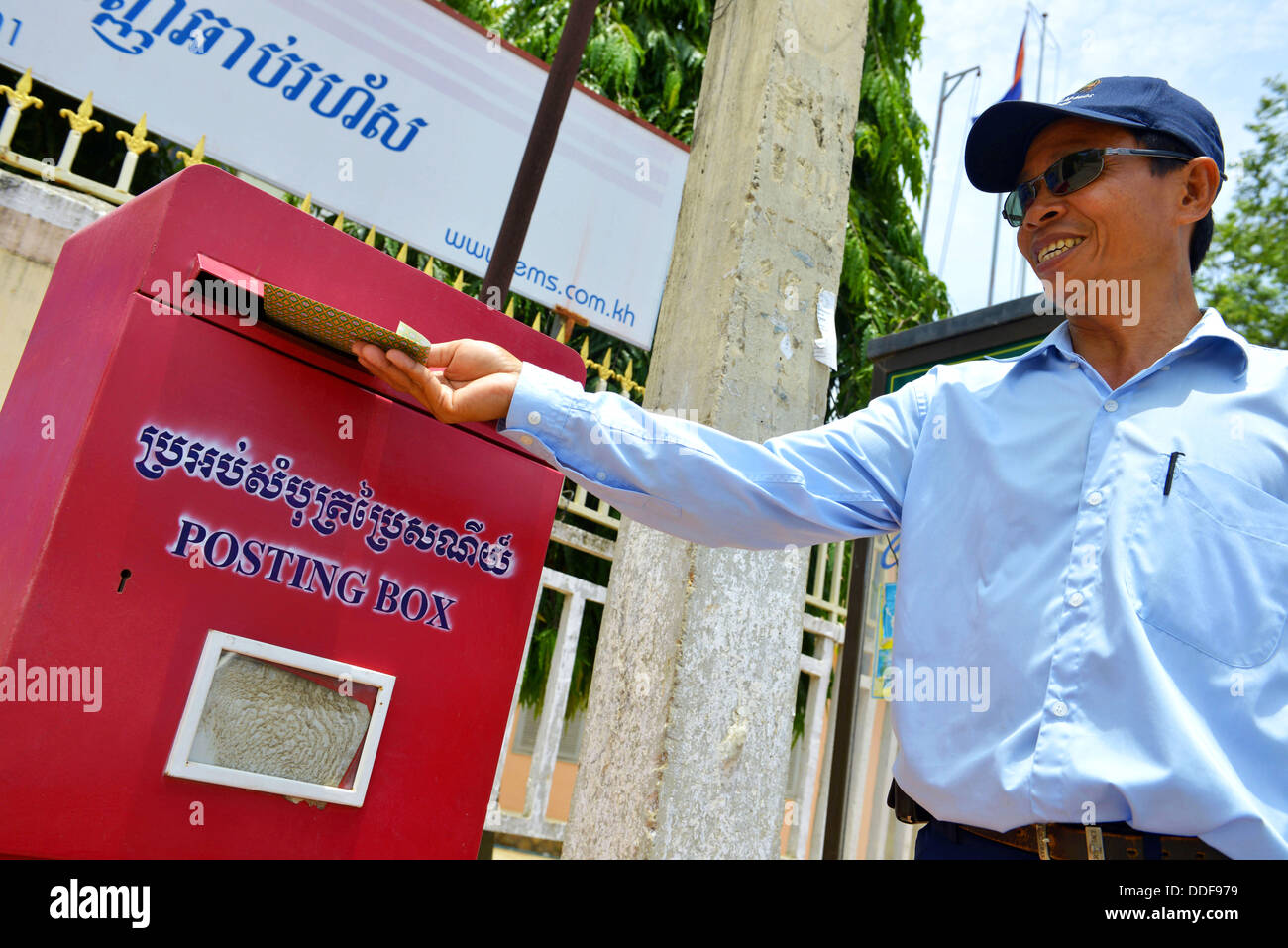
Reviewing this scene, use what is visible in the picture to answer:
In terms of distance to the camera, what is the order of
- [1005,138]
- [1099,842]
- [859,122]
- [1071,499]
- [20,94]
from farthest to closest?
[859,122]
[20,94]
[1005,138]
[1071,499]
[1099,842]

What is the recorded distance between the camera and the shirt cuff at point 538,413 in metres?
1.32

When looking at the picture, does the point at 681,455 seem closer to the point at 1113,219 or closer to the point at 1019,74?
the point at 1113,219

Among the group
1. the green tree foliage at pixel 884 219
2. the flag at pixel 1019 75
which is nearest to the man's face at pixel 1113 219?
the flag at pixel 1019 75

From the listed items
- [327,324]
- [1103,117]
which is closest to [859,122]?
[1103,117]

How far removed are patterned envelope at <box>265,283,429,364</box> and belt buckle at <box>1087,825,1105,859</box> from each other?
1025 millimetres

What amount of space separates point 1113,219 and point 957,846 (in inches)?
37.6

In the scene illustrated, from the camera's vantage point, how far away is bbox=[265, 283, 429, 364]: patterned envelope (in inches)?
47.3

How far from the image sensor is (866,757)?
5082mm

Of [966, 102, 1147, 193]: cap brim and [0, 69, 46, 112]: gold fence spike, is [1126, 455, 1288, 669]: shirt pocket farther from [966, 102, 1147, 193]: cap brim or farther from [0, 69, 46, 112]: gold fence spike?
[0, 69, 46, 112]: gold fence spike

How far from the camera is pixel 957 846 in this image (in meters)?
1.25

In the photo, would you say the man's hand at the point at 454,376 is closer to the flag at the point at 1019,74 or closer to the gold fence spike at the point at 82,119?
the gold fence spike at the point at 82,119

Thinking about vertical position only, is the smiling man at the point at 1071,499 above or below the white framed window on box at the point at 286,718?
above

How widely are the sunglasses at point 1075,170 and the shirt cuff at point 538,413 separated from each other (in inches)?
33.0
